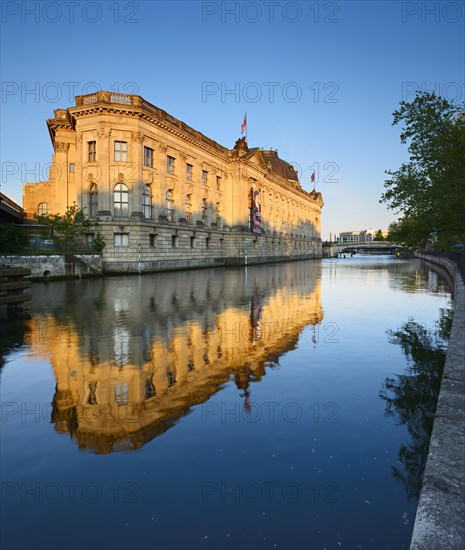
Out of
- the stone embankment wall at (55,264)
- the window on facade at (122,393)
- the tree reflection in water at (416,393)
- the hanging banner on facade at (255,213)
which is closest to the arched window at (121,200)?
the stone embankment wall at (55,264)

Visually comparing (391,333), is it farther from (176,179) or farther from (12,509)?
(176,179)

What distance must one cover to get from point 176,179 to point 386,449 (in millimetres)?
44490

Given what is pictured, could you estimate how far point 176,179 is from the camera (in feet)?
151

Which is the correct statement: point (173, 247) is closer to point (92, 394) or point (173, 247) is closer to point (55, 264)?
point (55, 264)

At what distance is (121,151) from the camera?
127ft

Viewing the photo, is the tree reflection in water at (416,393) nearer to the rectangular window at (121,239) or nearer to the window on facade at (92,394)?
the window on facade at (92,394)

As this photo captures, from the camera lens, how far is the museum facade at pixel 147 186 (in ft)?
124

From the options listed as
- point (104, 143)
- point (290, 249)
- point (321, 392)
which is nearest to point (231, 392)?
point (321, 392)

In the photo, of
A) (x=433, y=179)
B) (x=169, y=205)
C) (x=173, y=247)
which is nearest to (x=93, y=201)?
(x=169, y=205)

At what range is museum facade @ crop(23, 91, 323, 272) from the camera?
3794 cm

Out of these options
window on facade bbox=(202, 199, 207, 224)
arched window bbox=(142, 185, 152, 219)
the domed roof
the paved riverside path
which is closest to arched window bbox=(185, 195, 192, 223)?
window on facade bbox=(202, 199, 207, 224)

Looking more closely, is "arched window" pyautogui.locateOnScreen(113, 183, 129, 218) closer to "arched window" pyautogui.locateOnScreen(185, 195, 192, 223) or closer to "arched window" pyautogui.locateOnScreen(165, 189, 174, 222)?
"arched window" pyautogui.locateOnScreen(165, 189, 174, 222)

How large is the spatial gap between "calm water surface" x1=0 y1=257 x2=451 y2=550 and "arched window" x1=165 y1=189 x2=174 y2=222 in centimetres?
3576

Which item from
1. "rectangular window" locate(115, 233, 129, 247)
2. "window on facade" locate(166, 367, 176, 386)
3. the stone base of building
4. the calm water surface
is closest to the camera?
the calm water surface
